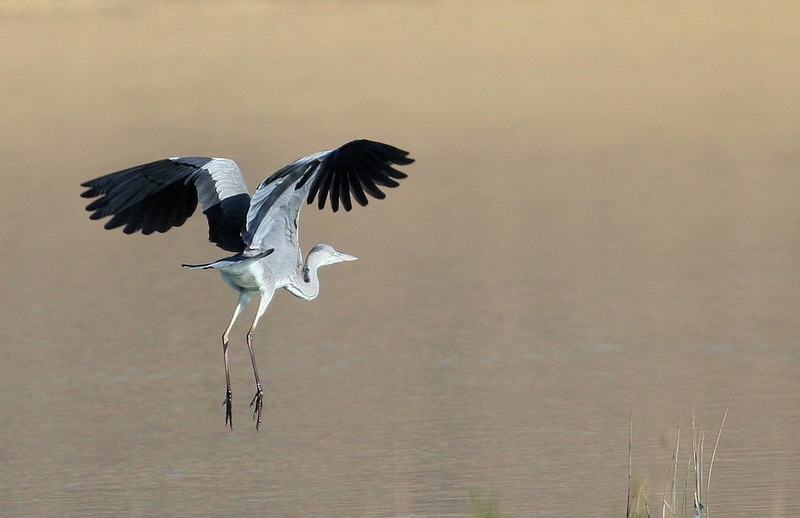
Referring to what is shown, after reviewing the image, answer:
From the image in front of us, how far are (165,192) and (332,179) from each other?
4.21 feet

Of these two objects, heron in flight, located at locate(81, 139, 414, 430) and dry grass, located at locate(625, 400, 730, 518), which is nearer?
dry grass, located at locate(625, 400, 730, 518)

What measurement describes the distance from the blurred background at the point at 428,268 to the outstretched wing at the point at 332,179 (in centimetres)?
124

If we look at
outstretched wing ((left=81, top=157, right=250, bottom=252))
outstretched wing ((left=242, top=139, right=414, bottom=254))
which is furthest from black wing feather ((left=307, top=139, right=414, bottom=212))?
outstretched wing ((left=81, top=157, right=250, bottom=252))

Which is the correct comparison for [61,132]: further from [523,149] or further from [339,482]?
[339,482]

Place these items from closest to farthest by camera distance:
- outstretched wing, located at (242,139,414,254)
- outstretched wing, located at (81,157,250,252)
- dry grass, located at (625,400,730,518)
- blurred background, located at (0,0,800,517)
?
dry grass, located at (625,400,730,518)
outstretched wing, located at (242,139,414,254)
blurred background, located at (0,0,800,517)
outstretched wing, located at (81,157,250,252)

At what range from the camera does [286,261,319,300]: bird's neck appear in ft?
31.1

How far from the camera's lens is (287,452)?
8.91 meters

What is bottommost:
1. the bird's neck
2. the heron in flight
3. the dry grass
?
the dry grass

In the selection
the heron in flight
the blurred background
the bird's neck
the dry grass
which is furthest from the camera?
the bird's neck

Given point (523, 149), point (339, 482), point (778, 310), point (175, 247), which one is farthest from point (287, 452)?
point (523, 149)

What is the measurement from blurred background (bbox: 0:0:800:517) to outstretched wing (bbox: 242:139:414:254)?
1.24 metres

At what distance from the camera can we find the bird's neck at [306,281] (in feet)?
31.1

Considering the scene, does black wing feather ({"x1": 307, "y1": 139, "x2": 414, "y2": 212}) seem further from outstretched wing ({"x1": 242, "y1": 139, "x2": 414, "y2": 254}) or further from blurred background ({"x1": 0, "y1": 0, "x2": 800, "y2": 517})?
blurred background ({"x1": 0, "y1": 0, "x2": 800, "y2": 517})

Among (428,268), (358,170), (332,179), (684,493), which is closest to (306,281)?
(332,179)
